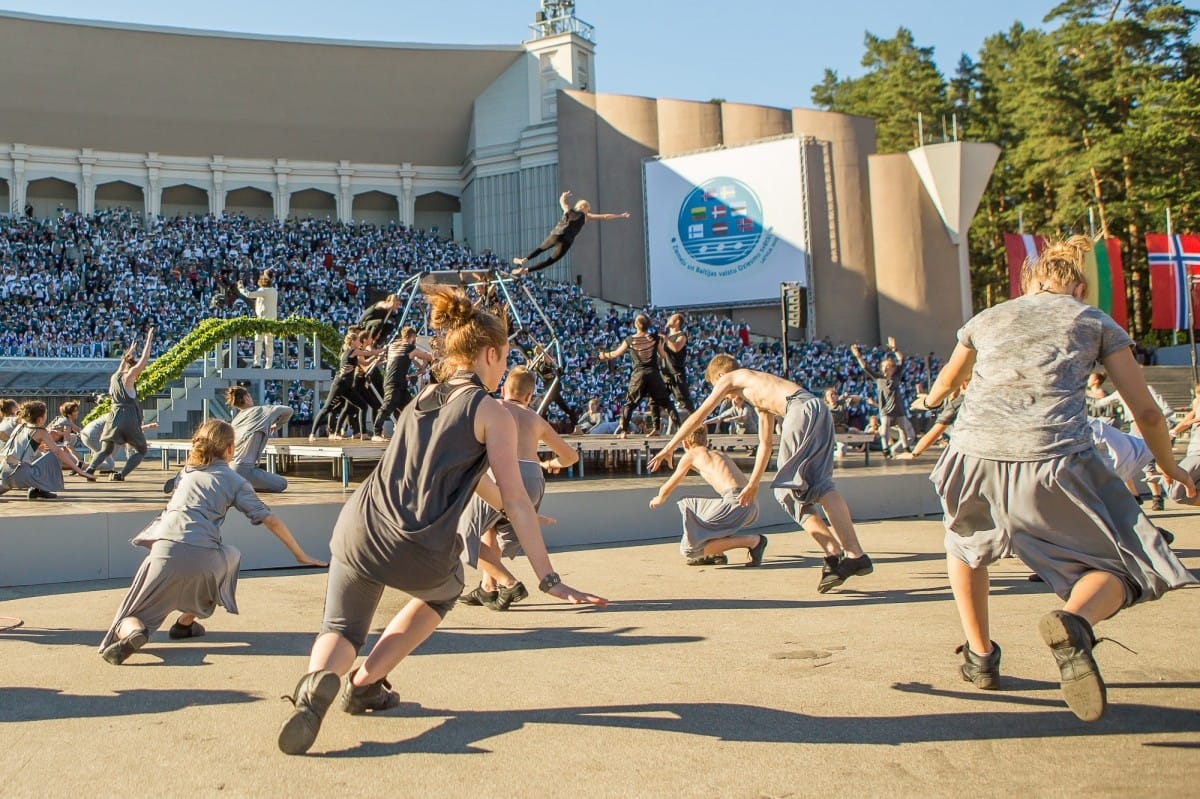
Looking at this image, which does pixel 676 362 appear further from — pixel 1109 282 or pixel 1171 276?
pixel 1109 282

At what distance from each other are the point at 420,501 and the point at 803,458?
3.89 metres

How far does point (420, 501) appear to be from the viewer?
3572 mm

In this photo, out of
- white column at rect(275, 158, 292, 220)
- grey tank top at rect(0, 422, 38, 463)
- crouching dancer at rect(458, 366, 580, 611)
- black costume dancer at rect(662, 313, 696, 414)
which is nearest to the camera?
crouching dancer at rect(458, 366, 580, 611)

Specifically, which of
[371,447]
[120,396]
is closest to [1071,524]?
[371,447]

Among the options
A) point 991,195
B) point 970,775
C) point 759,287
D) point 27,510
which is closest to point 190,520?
point 970,775

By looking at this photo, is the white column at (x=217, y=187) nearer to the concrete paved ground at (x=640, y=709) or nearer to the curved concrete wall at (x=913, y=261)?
the curved concrete wall at (x=913, y=261)

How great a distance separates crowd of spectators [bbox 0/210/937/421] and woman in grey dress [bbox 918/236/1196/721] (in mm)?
23108

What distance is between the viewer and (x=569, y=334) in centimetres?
3344

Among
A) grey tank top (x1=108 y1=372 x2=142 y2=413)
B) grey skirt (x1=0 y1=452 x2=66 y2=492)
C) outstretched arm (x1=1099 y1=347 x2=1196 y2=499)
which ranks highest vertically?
grey tank top (x1=108 y1=372 x2=142 y2=413)

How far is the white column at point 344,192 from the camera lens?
47.8 metres

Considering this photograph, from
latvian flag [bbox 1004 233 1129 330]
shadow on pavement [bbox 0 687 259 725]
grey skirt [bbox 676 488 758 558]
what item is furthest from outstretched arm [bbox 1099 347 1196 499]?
latvian flag [bbox 1004 233 1129 330]

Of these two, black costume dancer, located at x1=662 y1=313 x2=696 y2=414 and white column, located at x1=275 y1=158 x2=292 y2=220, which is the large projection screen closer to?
white column, located at x1=275 y1=158 x2=292 y2=220

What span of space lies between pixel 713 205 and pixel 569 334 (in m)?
9.93

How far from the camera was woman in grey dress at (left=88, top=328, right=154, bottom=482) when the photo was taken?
13.2 meters
